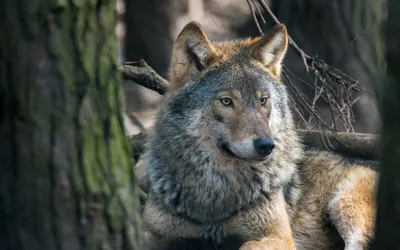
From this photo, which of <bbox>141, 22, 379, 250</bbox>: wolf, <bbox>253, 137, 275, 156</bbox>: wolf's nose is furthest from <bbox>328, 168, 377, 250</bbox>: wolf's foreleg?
<bbox>253, 137, 275, 156</bbox>: wolf's nose

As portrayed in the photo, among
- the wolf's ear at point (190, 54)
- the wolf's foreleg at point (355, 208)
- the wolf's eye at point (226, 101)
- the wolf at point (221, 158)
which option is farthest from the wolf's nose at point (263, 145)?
the wolf's foreleg at point (355, 208)

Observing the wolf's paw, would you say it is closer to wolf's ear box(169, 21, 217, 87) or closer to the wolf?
the wolf

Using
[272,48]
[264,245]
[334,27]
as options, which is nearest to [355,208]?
[264,245]

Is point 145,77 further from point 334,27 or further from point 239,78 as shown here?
point 334,27

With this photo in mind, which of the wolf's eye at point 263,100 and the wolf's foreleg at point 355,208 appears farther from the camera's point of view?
the wolf's foreleg at point 355,208

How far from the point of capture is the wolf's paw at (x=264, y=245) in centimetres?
543

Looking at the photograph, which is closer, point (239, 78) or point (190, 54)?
point (239, 78)

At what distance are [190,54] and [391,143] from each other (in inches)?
122

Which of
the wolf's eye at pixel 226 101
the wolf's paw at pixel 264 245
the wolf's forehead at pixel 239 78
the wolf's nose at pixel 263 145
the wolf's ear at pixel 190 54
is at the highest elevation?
the wolf's ear at pixel 190 54

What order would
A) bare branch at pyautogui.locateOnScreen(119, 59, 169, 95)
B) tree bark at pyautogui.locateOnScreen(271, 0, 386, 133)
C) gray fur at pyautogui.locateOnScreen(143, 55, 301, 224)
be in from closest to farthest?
gray fur at pyautogui.locateOnScreen(143, 55, 301, 224), bare branch at pyautogui.locateOnScreen(119, 59, 169, 95), tree bark at pyautogui.locateOnScreen(271, 0, 386, 133)

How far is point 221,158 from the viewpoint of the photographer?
5.74 metres

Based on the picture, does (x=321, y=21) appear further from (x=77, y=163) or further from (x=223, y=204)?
(x=77, y=163)

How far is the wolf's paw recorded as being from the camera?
214 inches

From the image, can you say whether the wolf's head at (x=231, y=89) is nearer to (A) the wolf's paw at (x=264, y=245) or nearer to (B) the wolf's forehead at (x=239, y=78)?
(B) the wolf's forehead at (x=239, y=78)
